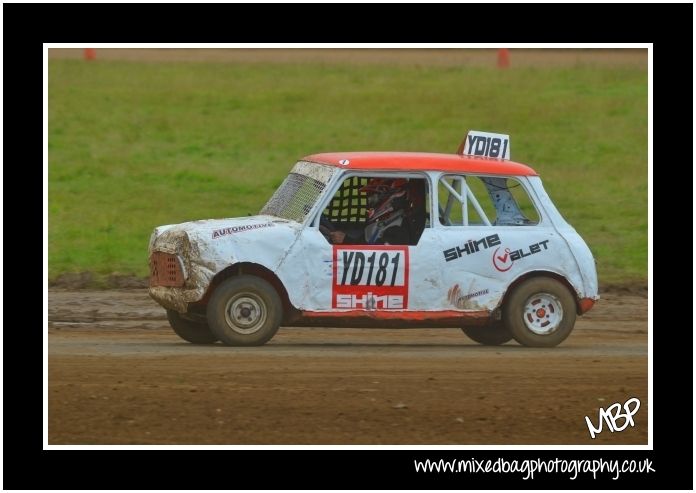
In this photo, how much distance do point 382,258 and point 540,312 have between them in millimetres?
1671

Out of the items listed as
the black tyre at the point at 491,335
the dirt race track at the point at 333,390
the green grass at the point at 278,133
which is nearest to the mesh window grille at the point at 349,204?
the dirt race track at the point at 333,390

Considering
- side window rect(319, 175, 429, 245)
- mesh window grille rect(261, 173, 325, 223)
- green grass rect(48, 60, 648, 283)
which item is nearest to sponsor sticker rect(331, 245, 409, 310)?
side window rect(319, 175, 429, 245)

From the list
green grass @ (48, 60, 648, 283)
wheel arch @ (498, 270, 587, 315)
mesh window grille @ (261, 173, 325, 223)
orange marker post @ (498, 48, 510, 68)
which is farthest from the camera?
orange marker post @ (498, 48, 510, 68)

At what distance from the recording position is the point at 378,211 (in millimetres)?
13188

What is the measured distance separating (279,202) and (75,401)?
3736 mm

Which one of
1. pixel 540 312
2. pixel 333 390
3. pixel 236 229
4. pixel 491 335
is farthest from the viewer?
pixel 491 335

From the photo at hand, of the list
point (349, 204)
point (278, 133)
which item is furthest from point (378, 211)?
point (278, 133)

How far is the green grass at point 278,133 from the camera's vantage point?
20.4 metres

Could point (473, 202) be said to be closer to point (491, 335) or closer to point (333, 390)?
point (491, 335)

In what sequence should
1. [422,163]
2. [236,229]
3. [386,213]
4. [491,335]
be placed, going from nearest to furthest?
[236,229]
[422,163]
[386,213]
[491,335]

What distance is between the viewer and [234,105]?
2738cm

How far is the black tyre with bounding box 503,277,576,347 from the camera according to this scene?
42.1ft

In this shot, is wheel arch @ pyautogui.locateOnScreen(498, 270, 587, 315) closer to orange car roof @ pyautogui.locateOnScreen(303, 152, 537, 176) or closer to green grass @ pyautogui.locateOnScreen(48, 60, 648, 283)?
orange car roof @ pyautogui.locateOnScreen(303, 152, 537, 176)

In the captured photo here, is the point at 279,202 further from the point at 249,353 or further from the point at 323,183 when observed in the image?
the point at 249,353
